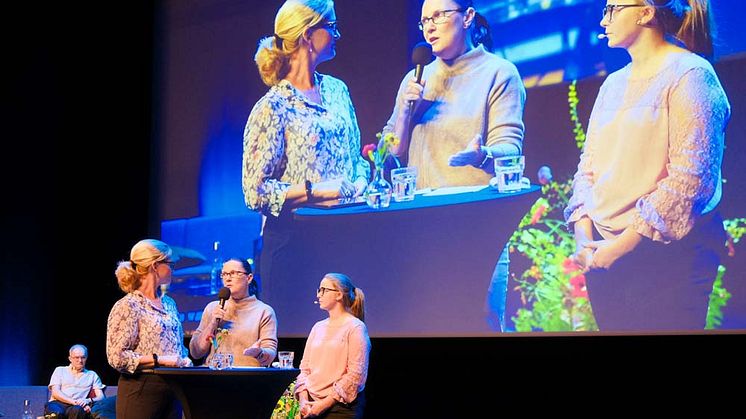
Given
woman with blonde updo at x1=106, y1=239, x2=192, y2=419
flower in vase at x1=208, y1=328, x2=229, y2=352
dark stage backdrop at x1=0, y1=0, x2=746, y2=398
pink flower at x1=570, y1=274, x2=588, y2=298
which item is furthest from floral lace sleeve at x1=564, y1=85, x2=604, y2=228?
dark stage backdrop at x1=0, y1=0, x2=746, y2=398

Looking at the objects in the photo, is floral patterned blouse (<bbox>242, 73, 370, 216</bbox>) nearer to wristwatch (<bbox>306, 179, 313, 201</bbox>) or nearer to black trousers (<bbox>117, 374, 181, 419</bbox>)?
wristwatch (<bbox>306, 179, 313, 201</bbox>)

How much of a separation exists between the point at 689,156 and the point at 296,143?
106 inches

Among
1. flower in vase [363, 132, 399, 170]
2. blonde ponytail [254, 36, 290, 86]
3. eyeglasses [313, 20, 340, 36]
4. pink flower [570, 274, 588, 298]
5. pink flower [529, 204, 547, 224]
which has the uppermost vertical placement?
eyeglasses [313, 20, 340, 36]

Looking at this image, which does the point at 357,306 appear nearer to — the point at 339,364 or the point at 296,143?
the point at 339,364

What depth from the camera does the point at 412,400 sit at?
20.2 ft

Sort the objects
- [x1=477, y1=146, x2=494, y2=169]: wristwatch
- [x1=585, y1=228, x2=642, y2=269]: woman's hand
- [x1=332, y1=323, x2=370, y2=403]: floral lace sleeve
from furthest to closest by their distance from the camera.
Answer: [x1=477, y1=146, x2=494, y2=169]: wristwatch < [x1=585, y1=228, x2=642, y2=269]: woman's hand < [x1=332, y1=323, x2=370, y2=403]: floral lace sleeve

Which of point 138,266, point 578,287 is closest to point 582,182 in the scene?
point 578,287

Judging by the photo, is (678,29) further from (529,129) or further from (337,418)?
(337,418)

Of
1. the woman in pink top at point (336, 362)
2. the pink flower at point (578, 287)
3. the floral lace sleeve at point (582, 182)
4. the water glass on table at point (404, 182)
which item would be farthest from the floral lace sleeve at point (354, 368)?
the water glass on table at point (404, 182)

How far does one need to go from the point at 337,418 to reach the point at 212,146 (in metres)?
3.68

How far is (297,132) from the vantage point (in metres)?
6.49

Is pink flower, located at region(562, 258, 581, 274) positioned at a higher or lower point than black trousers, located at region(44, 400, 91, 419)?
higher

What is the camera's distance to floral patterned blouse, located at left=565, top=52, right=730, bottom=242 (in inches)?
191

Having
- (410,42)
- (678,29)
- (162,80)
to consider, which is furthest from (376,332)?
(162,80)
